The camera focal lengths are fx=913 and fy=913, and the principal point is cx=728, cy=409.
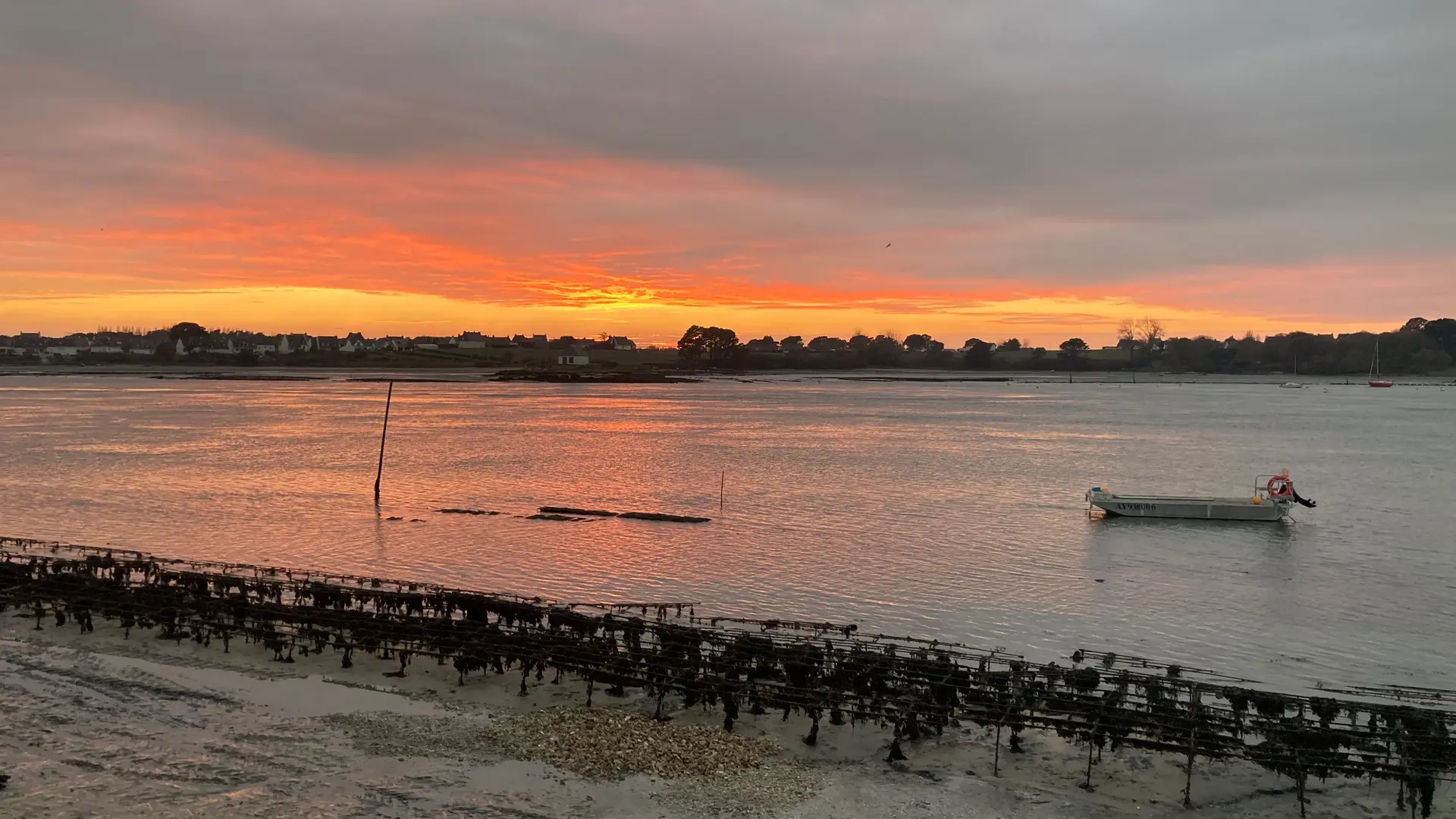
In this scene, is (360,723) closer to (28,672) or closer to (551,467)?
(28,672)

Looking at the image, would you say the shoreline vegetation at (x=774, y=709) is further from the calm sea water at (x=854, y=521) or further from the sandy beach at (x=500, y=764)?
the calm sea water at (x=854, y=521)

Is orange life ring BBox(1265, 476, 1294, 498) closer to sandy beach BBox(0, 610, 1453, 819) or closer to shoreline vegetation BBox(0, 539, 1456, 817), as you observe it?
shoreline vegetation BBox(0, 539, 1456, 817)

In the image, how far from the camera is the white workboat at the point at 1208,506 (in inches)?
1459

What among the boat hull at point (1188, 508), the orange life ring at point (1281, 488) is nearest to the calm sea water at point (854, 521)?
the boat hull at point (1188, 508)

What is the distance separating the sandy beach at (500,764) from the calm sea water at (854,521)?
6.66 metres

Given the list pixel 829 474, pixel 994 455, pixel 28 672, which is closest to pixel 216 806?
pixel 28 672

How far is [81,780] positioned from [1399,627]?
25356 millimetres

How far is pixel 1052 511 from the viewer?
38.7 metres

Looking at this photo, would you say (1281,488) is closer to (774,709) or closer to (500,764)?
(774,709)

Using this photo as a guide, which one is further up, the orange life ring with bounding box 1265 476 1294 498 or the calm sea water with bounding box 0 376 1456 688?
the orange life ring with bounding box 1265 476 1294 498

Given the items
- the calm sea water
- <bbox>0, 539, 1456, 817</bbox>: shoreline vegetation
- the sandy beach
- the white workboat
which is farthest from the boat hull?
the sandy beach

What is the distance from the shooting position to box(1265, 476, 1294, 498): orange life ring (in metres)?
37.5

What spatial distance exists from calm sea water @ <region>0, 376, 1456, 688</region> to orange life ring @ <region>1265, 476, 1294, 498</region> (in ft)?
5.69

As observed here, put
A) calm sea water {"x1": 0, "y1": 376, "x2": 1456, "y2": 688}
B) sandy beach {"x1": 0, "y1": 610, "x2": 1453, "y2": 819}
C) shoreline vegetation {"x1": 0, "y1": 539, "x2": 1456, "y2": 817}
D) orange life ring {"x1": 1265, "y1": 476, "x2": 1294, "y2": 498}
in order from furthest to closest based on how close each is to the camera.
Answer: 1. orange life ring {"x1": 1265, "y1": 476, "x2": 1294, "y2": 498}
2. calm sea water {"x1": 0, "y1": 376, "x2": 1456, "y2": 688}
3. shoreline vegetation {"x1": 0, "y1": 539, "x2": 1456, "y2": 817}
4. sandy beach {"x1": 0, "y1": 610, "x2": 1453, "y2": 819}
